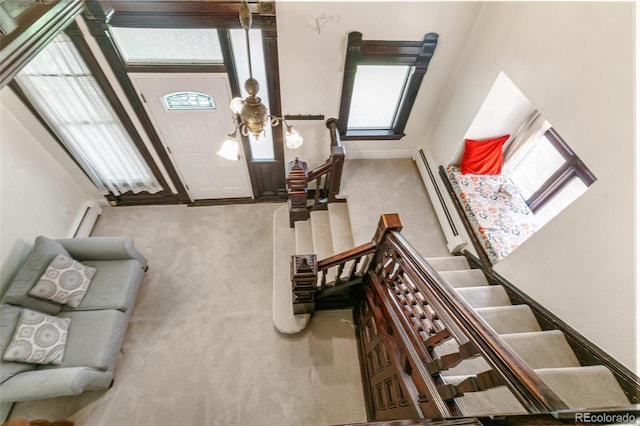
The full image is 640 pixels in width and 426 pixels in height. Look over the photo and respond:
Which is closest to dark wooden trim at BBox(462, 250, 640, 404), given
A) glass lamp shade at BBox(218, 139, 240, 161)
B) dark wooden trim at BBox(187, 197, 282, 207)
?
glass lamp shade at BBox(218, 139, 240, 161)

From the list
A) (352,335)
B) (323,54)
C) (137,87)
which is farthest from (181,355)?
(323,54)

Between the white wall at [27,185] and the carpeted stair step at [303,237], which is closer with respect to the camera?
the white wall at [27,185]

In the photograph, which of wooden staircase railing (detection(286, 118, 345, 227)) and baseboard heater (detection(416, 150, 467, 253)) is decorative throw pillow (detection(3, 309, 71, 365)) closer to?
wooden staircase railing (detection(286, 118, 345, 227))

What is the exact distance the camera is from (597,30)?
1504 mm

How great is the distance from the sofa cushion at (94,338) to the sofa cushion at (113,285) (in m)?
0.08

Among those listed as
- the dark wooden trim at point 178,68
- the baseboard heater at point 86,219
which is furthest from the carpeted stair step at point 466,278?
the baseboard heater at point 86,219

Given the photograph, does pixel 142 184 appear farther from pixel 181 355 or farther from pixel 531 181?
pixel 531 181

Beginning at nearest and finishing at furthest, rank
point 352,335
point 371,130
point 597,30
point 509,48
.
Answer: point 597,30, point 509,48, point 352,335, point 371,130

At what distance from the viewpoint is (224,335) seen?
8.98 feet

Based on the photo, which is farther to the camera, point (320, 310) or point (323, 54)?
point (320, 310)

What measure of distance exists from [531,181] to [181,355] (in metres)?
3.96

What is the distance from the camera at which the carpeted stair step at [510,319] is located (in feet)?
6.38

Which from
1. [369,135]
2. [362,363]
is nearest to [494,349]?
[362,363]

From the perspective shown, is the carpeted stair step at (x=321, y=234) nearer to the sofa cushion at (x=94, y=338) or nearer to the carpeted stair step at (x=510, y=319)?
the carpeted stair step at (x=510, y=319)
